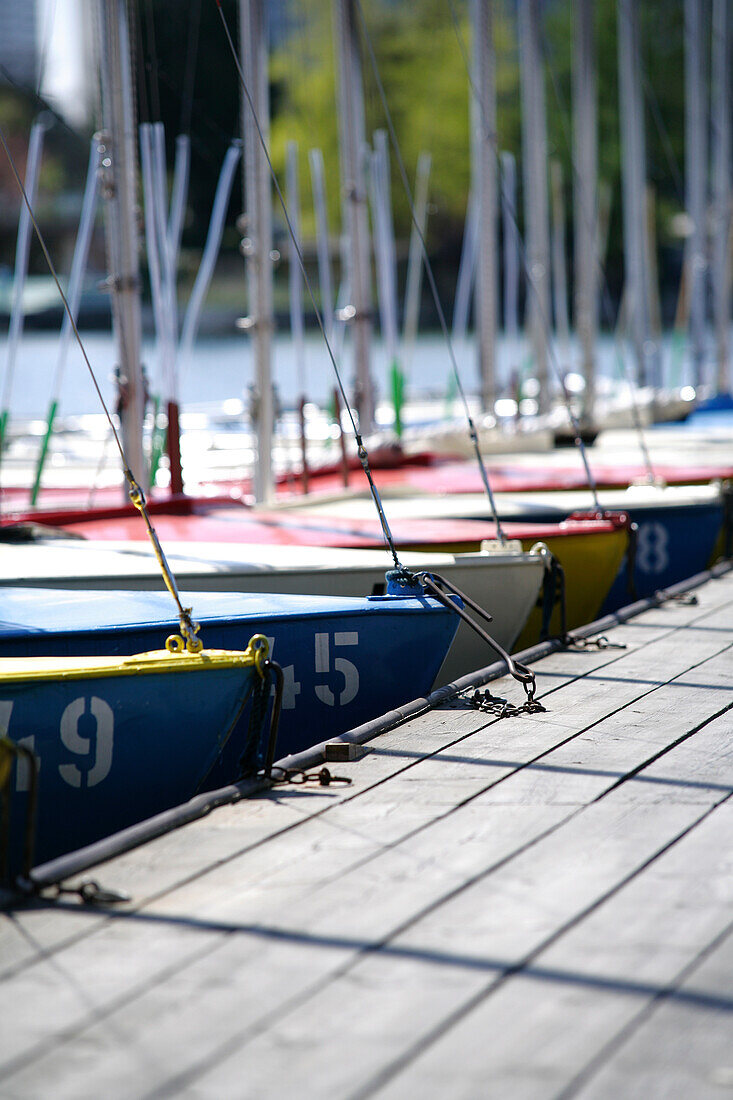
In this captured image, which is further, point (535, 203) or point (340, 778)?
point (535, 203)

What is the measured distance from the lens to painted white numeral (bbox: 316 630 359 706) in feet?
17.7

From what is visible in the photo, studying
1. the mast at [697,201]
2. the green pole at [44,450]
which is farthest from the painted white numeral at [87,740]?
the mast at [697,201]

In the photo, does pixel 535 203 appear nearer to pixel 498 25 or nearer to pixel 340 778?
pixel 340 778

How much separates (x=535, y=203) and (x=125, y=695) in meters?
12.6

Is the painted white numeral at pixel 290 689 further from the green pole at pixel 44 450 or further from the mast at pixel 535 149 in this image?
the mast at pixel 535 149

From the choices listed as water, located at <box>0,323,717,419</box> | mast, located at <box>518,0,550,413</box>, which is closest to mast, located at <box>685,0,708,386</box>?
water, located at <box>0,323,717,419</box>

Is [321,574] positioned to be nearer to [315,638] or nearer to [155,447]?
[315,638]

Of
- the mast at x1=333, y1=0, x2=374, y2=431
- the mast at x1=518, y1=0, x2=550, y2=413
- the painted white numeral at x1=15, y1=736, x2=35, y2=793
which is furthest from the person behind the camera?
the mast at x1=518, y1=0, x2=550, y2=413

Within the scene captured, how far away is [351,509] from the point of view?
8664mm

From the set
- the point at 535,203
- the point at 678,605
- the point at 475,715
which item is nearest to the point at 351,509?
the point at 678,605

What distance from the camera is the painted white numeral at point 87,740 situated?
14.6ft

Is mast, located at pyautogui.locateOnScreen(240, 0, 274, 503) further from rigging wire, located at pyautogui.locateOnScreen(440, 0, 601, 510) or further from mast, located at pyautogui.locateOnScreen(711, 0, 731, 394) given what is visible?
mast, located at pyautogui.locateOnScreen(711, 0, 731, 394)

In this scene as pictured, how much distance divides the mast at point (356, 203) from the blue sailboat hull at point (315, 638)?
606 centimetres

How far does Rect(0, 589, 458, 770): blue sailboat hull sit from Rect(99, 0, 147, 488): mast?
9.67 feet
